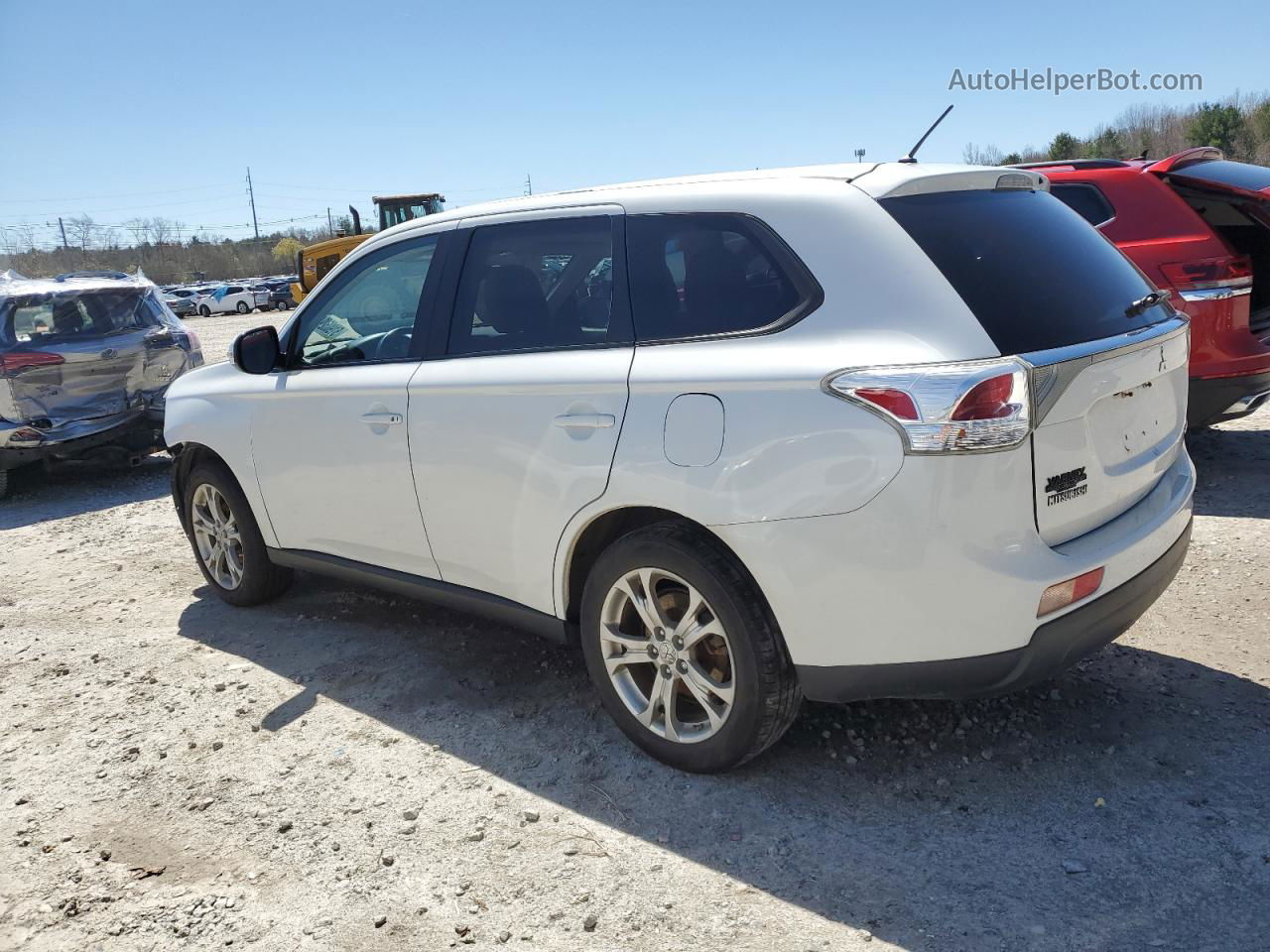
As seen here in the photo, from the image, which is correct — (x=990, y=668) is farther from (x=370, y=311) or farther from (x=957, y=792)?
(x=370, y=311)

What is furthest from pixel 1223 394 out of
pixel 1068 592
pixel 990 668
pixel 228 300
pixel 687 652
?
pixel 228 300

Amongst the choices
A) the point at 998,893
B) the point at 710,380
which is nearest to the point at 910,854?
the point at 998,893

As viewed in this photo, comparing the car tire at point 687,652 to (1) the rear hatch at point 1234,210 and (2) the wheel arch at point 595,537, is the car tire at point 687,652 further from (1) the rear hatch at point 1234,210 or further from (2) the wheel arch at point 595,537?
(1) the rear hatch at point 1234,210

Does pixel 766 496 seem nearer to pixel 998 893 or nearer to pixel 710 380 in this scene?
pixel 710 380

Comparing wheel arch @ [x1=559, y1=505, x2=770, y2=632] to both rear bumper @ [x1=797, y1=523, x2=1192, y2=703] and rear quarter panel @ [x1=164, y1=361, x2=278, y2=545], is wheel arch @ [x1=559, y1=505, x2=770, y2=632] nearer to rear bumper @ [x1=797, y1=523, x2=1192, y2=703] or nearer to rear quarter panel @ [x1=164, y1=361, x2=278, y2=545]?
rear bumper @ [x1=797, y1=523, x2=1192, y2=703]

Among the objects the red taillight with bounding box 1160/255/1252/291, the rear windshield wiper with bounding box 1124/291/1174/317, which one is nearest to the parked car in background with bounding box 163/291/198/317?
the red taillight with bounding box 1160/255/1252/291

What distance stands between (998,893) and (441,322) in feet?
8.92

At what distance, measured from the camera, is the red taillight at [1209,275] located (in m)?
5.61

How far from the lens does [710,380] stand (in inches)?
115

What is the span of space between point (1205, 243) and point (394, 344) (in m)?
4.57

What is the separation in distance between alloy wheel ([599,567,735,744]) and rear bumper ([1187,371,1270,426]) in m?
3.84

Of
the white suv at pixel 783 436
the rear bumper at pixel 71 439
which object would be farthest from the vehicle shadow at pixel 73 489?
the white suv at pixel 783 436

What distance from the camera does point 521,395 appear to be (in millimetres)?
3449

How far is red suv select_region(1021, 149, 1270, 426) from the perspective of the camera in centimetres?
561
